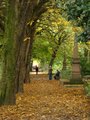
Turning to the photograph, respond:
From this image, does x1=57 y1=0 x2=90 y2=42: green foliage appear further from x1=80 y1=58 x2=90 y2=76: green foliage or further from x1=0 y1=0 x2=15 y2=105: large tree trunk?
x1=80 y1=58 x2=90 y2=76: green foliage

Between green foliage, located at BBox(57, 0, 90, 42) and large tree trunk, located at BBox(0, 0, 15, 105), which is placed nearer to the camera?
green foliage, located at BBox(57, 0, 90, 42)

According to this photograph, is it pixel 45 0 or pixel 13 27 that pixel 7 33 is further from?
pixel 45 0

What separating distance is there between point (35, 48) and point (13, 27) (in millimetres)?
36892

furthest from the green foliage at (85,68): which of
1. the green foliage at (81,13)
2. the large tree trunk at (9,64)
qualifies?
the green foliage at (81,13)

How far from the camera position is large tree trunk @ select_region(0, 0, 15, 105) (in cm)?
1444

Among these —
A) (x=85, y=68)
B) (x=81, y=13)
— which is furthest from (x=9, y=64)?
(x=85, y=68)

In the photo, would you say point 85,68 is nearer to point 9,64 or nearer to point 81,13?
point 9,64

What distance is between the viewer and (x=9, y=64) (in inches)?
568

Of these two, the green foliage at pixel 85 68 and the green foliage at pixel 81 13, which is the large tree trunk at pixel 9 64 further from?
the green foliage at pixel 85 68

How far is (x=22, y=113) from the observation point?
12.2 meters

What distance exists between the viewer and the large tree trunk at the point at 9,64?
14438 mm

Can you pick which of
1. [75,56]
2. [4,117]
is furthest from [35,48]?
[4,117]

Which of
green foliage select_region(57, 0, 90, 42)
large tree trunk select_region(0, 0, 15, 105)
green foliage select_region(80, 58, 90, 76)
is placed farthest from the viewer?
green foliage select_region(80, 58, 90, 76)

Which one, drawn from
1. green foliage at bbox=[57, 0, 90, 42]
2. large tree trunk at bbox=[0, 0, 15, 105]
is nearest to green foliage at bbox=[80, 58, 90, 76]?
large tree trunk at bbox=[0, 0, 15, 105]
